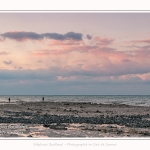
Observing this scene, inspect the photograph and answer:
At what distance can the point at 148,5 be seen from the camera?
1872cm

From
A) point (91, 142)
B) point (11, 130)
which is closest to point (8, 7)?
point (91, 142)

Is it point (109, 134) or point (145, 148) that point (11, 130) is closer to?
point (109, 134)

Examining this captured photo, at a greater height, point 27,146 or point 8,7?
point 8,7

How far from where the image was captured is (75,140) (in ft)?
58.4

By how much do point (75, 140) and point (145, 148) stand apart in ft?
13.1

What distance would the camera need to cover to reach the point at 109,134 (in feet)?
89.1

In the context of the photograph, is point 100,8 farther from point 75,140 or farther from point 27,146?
point 27,146

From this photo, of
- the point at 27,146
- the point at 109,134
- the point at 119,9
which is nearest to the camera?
the point at 27,146

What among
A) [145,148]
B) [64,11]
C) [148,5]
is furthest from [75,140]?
[148,5]

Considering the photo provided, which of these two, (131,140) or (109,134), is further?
(109,134)

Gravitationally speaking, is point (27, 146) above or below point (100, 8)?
below

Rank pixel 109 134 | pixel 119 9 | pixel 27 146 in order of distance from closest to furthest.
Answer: pixel 27 146, pixel 119 9, pixel 109 134

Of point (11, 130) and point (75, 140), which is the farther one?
point (11, 130)

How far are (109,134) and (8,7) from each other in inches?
568
